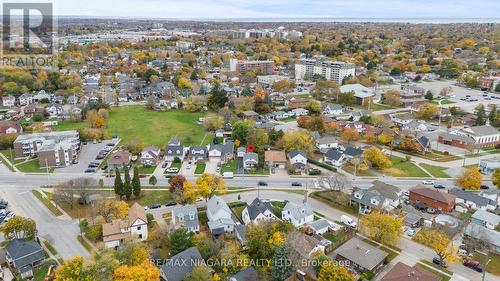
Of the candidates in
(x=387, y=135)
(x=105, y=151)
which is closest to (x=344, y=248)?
(x=387, y=135)

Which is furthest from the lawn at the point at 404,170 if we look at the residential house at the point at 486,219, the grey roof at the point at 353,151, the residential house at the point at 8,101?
the residential house at the point at 8,101

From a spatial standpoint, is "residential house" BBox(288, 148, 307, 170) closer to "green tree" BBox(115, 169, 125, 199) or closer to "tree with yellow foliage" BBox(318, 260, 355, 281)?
"green tree" BBox(115, 169, 125, 199)

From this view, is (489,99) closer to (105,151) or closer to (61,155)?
(105,151)

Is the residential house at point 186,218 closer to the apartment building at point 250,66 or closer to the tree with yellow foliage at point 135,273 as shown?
the tree with yellow foliage at point 135,273

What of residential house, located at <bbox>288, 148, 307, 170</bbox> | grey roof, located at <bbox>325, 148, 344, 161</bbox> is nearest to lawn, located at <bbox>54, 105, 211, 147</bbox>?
residential house, located at <bbox>288, 148, 307, 170</bbox>

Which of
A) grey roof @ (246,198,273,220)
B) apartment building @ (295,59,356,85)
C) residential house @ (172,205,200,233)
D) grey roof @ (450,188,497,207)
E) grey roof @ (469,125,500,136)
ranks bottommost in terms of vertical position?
residential house @ (172,205,200,233)
